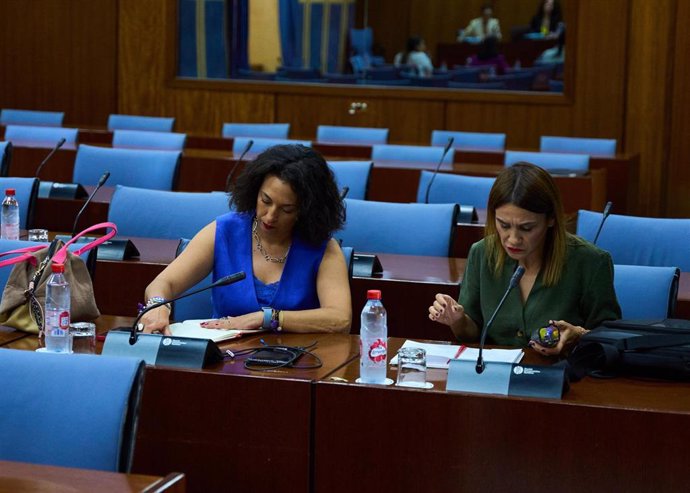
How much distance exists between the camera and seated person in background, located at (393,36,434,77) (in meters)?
9.95

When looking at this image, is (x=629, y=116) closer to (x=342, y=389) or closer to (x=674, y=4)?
(x=674, y=4)

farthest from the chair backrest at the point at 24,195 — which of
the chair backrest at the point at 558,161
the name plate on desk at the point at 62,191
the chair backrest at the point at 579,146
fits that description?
the chair backrest at the point at 579,146

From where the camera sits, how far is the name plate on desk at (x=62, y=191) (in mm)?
5207

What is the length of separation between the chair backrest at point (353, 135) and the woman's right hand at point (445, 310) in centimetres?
516

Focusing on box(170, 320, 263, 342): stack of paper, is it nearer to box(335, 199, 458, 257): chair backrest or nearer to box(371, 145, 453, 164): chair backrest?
box(335, 199, 458, 257): chair backrest

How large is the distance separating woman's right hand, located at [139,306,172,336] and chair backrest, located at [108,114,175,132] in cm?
570

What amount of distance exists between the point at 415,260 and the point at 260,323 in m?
1.17

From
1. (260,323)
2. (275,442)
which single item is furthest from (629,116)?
(275,442)

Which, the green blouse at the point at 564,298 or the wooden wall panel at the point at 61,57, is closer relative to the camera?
the green blouse at the point at 564,298

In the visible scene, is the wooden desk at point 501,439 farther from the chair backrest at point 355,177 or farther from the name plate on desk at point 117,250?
the chair backrest at point 355,177

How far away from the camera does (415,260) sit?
413cm

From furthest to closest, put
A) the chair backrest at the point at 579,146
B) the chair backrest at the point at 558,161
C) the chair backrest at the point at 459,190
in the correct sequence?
the chair backrest at the point at 579,146 < the chair backrest at the point at 558,161 < the chair backrest at the point at 459,190

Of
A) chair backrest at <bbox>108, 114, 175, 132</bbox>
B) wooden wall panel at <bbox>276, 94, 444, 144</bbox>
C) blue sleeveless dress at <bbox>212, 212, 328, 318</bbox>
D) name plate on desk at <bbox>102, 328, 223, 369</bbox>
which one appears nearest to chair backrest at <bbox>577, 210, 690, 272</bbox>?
blue sleeveless dress at <bbox>212, 212, 328, 318</bbox>

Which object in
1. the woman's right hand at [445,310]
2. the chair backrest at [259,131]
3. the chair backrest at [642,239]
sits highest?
the chair backrest at [259,131]
